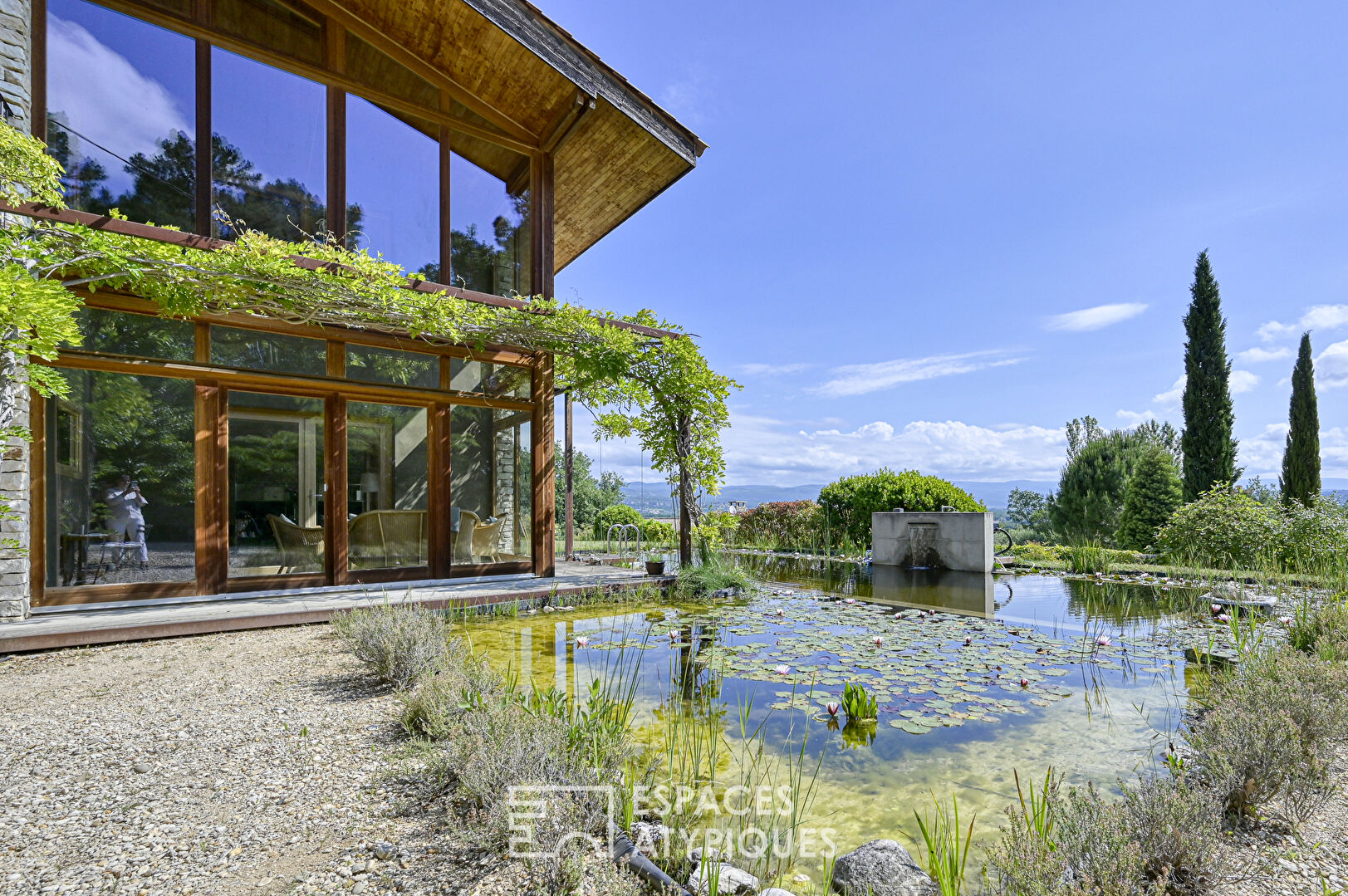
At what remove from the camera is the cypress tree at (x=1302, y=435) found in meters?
15.9

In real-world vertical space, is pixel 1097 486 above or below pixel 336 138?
below

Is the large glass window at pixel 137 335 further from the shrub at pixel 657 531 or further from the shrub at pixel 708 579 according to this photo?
the shrub at pixel 657 531

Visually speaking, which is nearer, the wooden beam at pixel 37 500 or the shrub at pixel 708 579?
the wooden beam at pixel 37 500

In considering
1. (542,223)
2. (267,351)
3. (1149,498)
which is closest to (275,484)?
(267,351)

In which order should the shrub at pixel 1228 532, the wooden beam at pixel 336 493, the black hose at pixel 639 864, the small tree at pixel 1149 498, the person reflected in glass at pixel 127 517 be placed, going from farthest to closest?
1. the small tree at pixel 1149 498
2. the shrub at pixel 1228 532
3. the wooden beam at pixel 336 493
4. the person reflected in glass at pixel 127 517
5. the black hose at pixel 639 864

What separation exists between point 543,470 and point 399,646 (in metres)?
4.20

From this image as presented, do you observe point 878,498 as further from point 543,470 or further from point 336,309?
point 336,309

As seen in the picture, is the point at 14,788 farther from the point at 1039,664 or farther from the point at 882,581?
the point at 882,581

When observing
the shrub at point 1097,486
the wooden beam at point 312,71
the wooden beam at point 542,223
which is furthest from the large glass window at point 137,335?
the shrub at point 1097,486

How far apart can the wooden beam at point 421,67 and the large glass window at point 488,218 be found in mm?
286

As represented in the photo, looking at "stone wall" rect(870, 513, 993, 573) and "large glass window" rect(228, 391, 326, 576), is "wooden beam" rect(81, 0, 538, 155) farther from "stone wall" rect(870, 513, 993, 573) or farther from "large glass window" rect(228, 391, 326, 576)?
"stone wall" rect(870, 513, 993, 573)

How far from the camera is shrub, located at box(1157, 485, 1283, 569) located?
7211 millimetres

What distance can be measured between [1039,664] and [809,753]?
242 centimetres

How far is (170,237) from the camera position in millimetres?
5383
